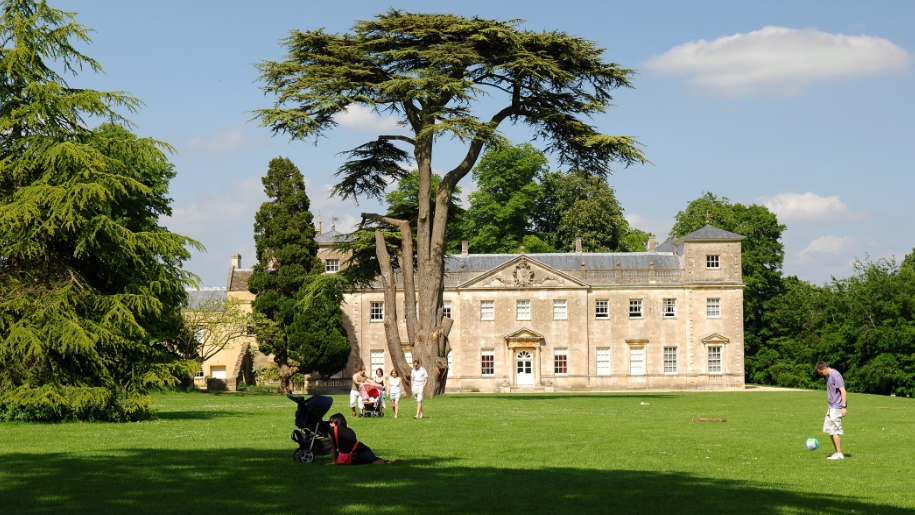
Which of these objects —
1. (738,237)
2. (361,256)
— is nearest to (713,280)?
(738,237)

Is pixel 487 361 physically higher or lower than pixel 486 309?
lower

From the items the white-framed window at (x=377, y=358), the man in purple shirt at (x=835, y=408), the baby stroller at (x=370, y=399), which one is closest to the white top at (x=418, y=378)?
the baby stroller at (x=370, y=399)

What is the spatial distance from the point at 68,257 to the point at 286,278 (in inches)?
1118

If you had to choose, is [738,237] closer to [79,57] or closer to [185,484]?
[79,57]

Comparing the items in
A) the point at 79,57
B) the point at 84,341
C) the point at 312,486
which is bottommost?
the point at 312,486

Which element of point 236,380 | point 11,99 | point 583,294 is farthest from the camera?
point 583,294

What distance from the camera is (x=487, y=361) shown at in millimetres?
54688

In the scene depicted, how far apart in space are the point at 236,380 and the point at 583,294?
1695 cm

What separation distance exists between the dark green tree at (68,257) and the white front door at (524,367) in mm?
33612

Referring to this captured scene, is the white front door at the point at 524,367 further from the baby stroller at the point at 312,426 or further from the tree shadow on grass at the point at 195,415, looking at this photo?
the baby stroller at the point at 312,426

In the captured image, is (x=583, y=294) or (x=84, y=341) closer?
(x=84, y=341)

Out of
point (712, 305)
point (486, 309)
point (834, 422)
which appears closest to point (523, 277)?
point (486, 309)

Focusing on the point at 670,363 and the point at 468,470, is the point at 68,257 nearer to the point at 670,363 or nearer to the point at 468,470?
the point at 468,470

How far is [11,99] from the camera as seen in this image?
21.2m
